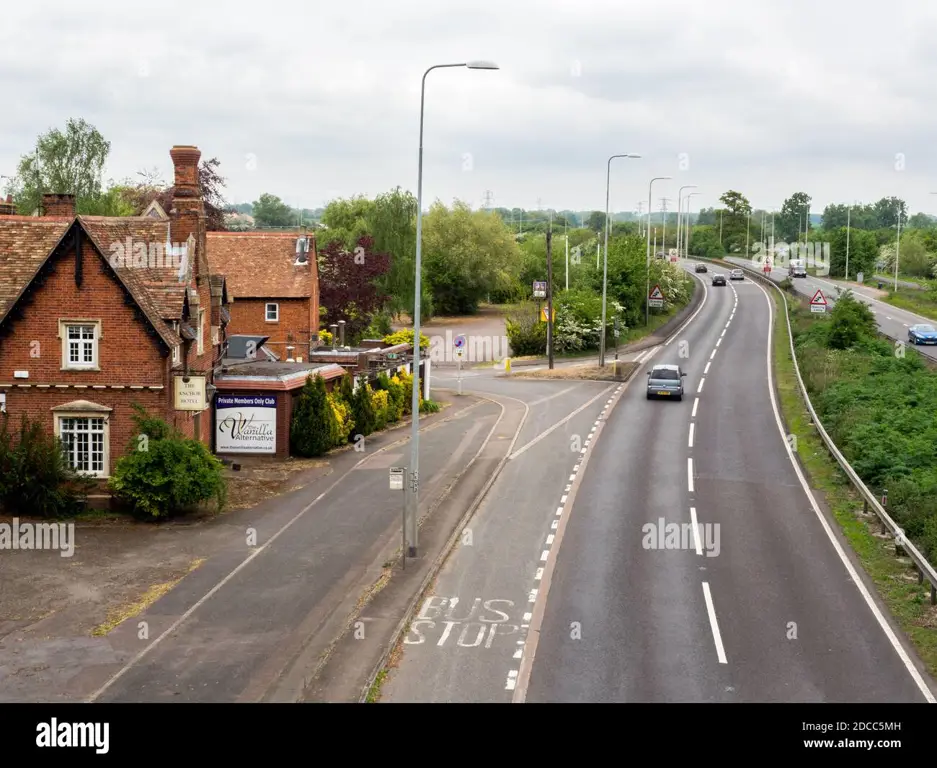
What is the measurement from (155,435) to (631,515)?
42.2 ft

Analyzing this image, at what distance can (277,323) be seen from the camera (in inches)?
2062

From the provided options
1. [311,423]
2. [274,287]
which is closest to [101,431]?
[311,423]

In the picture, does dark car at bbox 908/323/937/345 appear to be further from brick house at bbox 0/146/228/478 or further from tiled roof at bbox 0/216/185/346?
brick house at bbox 0/146/228/478

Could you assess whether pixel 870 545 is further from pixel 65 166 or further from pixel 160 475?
pixel 65 166

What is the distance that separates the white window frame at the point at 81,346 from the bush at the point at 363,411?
12550mm

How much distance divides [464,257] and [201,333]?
62.9m

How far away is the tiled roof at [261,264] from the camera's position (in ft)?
172

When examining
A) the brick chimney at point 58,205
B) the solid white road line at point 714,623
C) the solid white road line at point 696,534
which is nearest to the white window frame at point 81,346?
the brick chimney at point 58,205

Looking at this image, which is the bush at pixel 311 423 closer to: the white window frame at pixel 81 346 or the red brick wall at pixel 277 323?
the white window frame at pixel 81 346

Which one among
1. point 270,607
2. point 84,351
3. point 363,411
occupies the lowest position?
point 270,607

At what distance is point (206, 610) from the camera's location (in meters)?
20.8

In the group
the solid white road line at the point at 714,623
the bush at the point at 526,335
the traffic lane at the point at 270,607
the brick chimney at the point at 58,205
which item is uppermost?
the brick chimney at the point at 58,205

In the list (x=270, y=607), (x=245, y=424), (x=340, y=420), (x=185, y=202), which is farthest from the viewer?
(x=340, y=420)

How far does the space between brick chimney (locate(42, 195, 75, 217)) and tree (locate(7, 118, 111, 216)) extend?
4558 cm
